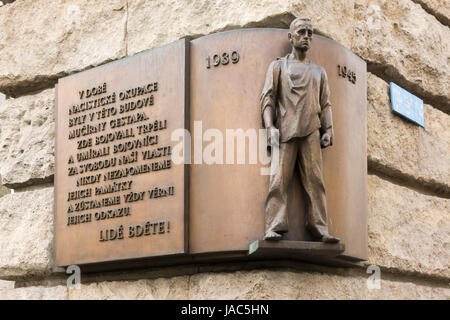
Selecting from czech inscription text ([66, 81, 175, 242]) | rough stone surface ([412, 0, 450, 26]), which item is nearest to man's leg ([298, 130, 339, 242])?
czech inscription text ([66, 81, 175, 242])

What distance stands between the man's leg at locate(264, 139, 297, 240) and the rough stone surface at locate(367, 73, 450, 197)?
3.64 ft

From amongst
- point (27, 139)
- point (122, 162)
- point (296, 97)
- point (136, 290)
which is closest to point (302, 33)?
point (296, 97)

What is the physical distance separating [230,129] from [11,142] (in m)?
2.14

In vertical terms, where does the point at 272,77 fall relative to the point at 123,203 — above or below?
above

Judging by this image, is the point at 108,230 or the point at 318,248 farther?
the point at 108,230

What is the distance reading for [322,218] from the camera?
4562 mm

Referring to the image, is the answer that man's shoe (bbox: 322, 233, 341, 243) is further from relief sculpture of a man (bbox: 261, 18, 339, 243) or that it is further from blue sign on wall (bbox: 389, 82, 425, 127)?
blue sign on wall (bbox: 389, 82, 425, 127)

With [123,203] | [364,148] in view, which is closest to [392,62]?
[364,148]

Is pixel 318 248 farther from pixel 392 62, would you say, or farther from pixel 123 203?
pixel 392 62

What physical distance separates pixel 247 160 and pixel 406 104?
1834mm

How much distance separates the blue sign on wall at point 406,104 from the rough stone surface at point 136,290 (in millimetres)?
2129

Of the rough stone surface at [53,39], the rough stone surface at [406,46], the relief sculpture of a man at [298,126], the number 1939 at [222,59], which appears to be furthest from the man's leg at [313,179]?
the rough stone surface at [53,39]

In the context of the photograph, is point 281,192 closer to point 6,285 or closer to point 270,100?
point 270,100

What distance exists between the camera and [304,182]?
461cm
